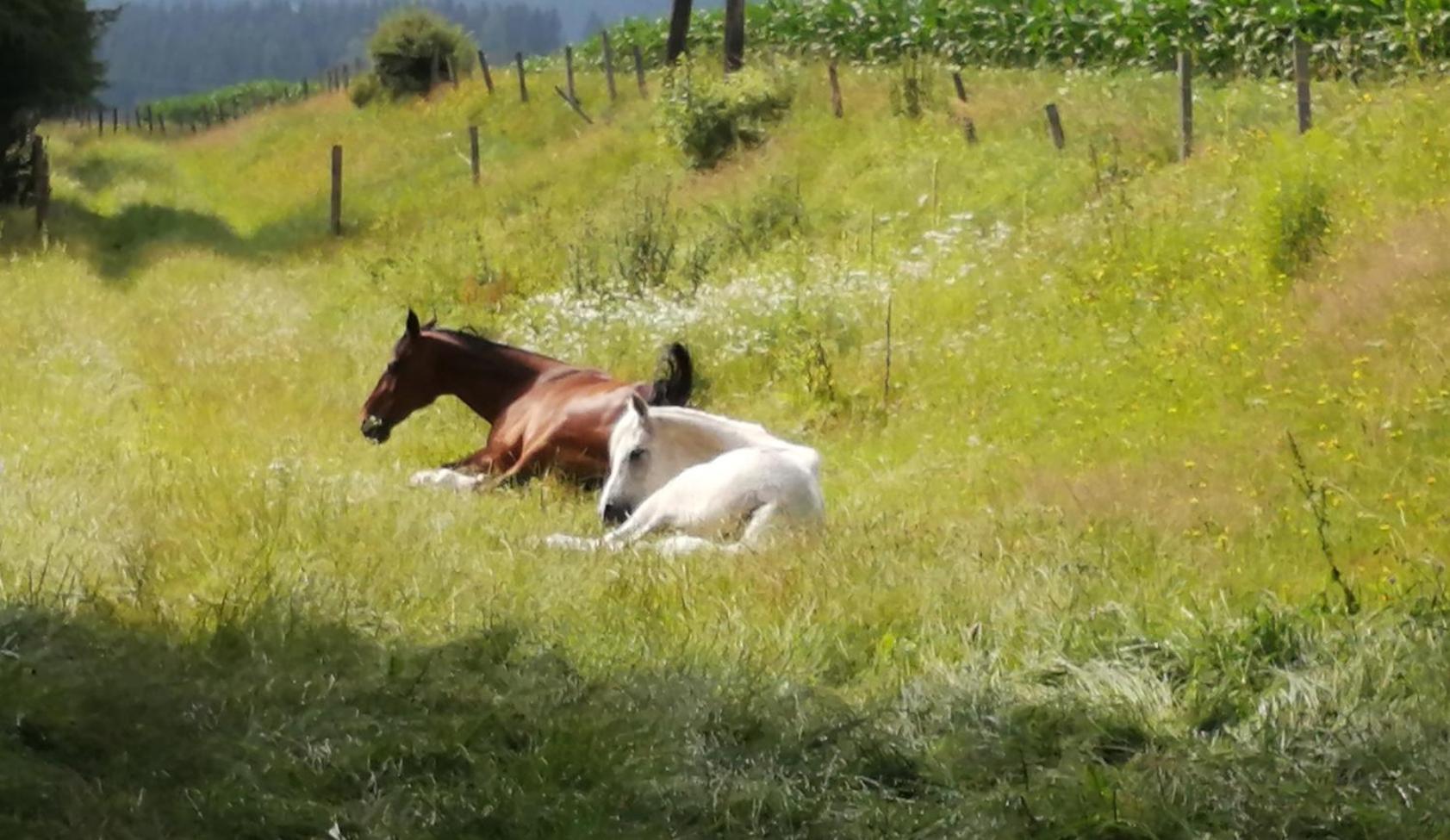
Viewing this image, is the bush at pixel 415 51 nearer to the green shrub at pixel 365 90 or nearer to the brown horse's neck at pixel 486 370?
the green shrub at pixel 365 90

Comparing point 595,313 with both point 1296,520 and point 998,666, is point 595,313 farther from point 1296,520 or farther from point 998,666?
point 998,666

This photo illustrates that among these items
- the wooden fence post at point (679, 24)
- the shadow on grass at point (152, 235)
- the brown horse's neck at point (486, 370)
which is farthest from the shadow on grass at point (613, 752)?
the wooden fence post at point (679, 24)

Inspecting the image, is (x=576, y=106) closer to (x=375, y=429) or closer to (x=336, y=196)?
(x=336, y=196)

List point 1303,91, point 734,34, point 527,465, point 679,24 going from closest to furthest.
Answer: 1. point 527,465
2. point 1303,91
3. point 734,34
4. point 679,24

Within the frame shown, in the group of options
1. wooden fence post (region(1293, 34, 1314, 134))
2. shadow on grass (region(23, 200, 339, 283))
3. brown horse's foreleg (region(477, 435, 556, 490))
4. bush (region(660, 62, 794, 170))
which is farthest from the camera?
bush (region(660, 62, 794, 170))

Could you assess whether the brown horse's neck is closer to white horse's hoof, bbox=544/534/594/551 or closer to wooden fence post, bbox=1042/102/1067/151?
white horse's hoof, bbox=544/534/594/551

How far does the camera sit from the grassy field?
4.62 meters

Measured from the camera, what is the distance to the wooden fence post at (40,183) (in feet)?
88.5

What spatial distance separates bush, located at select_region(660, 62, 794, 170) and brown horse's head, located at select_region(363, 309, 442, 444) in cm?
1418

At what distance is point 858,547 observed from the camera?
741 centimetres

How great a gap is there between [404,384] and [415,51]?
34844 millimetres

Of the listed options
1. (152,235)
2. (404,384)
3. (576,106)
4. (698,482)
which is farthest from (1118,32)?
(698,482)

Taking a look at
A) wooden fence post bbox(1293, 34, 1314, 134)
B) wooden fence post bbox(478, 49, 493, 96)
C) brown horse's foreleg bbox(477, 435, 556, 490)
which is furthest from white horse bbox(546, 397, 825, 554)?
wooden fence post bbox(478, 49, 493, 96)

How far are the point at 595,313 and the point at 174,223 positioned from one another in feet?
53.5
